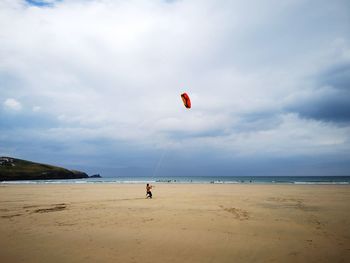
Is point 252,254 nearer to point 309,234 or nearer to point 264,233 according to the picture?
point 264,233

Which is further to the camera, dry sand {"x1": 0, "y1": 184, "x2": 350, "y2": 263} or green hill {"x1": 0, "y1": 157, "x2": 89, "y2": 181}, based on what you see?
green hill {"x1": 0, "y1": 157, "x2": 89, "y2": 181}

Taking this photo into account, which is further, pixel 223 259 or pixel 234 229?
pixel 234 229

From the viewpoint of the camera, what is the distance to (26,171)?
9444 centimetres

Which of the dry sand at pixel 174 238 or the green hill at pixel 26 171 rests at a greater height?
the green hill at pixel 26 171

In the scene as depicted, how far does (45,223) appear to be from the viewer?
1075 centimetres

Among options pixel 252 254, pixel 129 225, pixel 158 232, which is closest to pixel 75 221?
pixel 129 225

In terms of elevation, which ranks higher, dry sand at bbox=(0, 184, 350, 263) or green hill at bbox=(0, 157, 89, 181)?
green hill at bbox=(0, 157, 89, 181)

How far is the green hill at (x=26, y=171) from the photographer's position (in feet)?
288

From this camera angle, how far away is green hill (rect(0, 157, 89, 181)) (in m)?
87.6

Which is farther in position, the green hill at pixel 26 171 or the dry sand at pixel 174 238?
the green hill at pixel 26 171

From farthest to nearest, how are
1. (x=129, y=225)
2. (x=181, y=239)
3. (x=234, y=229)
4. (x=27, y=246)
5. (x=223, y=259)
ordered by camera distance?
(x=129, y=225) → (x=234, y=229) → (x=181, y=239) → (x=27, y=246) → (x=223, y=259)

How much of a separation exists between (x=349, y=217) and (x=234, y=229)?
7.05m

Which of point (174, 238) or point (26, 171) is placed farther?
point (26, 171)

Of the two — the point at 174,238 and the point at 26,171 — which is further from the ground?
the point at 26,171
